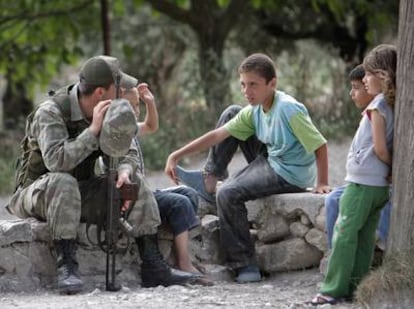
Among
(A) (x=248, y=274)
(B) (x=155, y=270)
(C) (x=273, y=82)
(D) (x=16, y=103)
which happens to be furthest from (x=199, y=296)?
(D) (x=16, y=103)

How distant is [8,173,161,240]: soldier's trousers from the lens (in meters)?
6.50

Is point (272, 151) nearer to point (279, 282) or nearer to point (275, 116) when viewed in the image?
point (275, 116)

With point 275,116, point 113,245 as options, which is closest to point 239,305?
point 113,245

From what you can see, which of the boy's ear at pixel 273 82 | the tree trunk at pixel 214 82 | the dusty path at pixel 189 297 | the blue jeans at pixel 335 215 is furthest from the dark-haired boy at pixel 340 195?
the tree trunk at pixel 214 82

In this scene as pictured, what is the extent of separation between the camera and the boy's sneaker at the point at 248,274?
23.4 feet

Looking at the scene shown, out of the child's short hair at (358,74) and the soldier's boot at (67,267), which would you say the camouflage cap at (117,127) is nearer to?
the soldier's boot at (67,267)

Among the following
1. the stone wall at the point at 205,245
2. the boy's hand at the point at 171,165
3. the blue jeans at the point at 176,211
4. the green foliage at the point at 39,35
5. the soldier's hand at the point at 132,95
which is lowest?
the stone wall at the point at 205,245

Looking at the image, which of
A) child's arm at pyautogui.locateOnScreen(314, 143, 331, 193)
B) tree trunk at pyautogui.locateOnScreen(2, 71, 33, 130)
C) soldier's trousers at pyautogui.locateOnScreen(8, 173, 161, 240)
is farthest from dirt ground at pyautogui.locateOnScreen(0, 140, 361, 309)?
tree trunk at pyautogui.locateOnScreen(2, 71, 33, 130)

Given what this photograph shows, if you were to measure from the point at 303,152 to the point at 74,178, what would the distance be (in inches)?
53.9

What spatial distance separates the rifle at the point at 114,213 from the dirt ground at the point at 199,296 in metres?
0.14

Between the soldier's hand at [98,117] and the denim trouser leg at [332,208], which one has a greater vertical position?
the soldier's hand at [98,117]

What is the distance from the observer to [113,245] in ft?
21.8

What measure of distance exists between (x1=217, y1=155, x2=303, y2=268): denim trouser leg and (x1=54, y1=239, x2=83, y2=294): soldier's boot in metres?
0.99

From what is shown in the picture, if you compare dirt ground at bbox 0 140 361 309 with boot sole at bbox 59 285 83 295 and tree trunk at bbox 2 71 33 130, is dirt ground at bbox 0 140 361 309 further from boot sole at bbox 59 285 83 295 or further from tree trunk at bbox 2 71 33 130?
tree trunk at bbox 2 71 33 130
